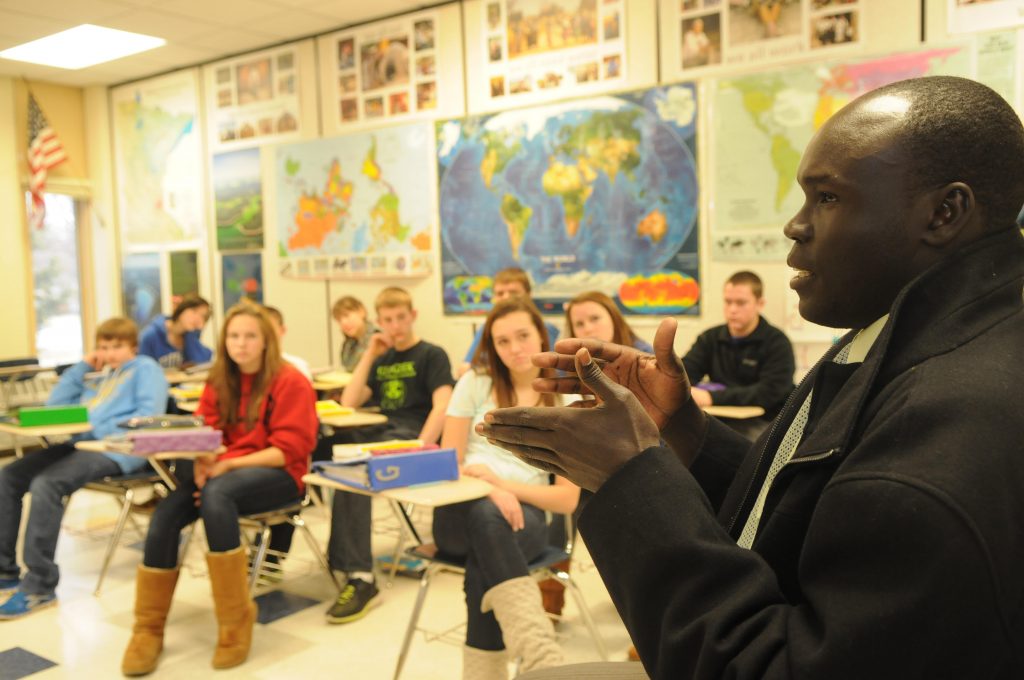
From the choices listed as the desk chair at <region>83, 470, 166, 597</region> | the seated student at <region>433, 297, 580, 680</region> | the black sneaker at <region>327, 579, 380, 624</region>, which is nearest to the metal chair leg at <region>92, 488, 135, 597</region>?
the desk chair at <region>83, 470, 166, 597</region>

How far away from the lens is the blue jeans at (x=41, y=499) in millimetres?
3801

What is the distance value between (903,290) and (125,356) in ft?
14.5

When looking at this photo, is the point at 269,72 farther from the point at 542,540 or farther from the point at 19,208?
the point at 542,540

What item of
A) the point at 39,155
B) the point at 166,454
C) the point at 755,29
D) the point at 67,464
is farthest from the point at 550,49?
the point at 39,155

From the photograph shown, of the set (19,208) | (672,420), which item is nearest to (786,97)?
(672,420)

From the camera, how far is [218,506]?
3.24 metres

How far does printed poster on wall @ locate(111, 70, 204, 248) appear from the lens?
25.6 feet

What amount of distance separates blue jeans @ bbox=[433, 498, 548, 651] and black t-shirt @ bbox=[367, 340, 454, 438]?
1.51m

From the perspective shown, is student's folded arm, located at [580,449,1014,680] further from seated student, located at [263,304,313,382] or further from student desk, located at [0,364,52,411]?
student desk, located at [0,364,52,411]

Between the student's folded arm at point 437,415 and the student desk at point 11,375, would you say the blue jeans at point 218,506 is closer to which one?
the student's folded arm at point 437,415

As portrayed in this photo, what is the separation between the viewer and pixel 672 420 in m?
1.21

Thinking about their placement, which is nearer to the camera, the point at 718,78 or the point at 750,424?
the point at 750,424

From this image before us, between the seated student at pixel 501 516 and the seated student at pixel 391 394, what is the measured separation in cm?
71

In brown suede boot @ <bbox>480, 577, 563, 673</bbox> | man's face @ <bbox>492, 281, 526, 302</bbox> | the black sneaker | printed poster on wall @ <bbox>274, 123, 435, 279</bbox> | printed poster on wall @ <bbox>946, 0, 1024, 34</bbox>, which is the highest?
printed poster on wall @ <bbox>946, 0, 1024, 34</bbox>
